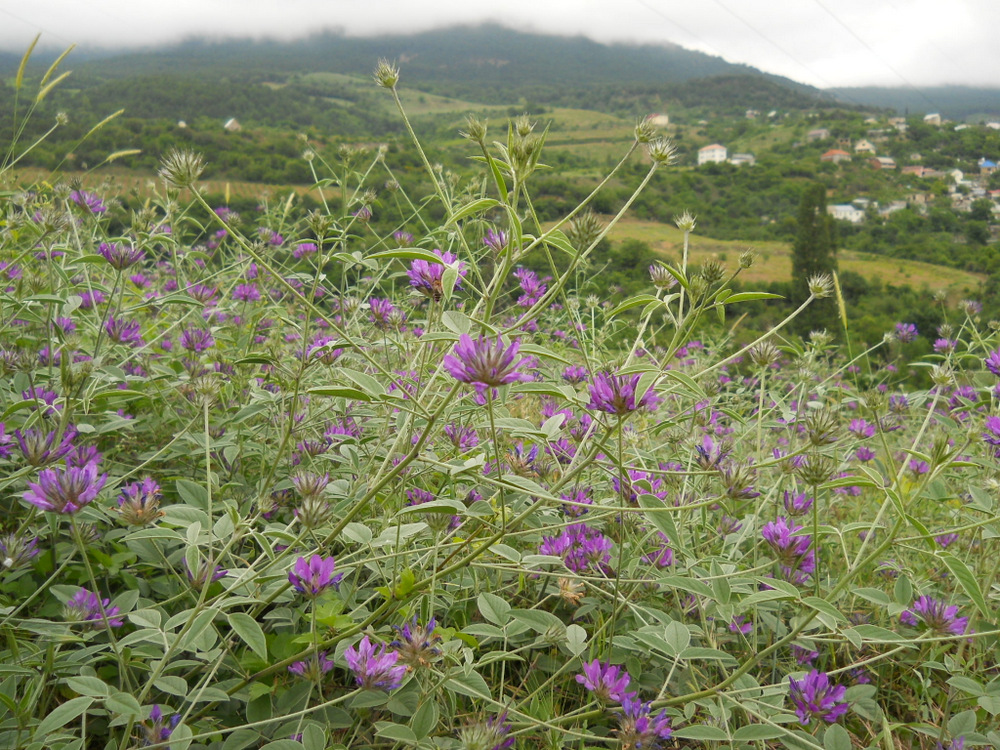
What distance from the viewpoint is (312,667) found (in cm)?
106

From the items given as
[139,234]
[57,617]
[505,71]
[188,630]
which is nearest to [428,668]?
[188,630]

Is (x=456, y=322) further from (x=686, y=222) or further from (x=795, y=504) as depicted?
(x=795, y=504)

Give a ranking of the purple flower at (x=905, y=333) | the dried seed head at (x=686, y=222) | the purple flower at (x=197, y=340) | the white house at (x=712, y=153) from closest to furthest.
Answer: the dried seed head at (x=686, y=222) → the purple flower at (x=197, y=340) → the purple flower at (x=905, y=333) → the white house at (x=712, y=153)

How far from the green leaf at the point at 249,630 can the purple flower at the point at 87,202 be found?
1962mm

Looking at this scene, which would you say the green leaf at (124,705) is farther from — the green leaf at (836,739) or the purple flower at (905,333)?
the purple flower at (905,333)

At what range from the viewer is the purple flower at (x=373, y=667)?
1047mm

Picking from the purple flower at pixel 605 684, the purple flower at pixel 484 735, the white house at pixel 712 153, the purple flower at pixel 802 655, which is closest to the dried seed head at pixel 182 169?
the purple flower at pixel 484 735

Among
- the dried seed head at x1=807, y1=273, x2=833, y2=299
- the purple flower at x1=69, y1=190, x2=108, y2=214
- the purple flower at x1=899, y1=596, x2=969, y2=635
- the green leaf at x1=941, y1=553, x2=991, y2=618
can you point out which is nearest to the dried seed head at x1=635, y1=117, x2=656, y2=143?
the dried seed head at x1=807, y1=273, x2=833, y2=299

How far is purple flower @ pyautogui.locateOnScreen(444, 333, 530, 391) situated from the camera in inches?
33.2

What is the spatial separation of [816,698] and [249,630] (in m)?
1.10

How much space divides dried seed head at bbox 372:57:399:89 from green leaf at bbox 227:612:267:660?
1119mm

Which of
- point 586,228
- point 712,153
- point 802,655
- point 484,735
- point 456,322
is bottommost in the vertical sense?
point 802,655

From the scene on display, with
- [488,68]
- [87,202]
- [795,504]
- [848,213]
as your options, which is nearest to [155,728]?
[795,504]

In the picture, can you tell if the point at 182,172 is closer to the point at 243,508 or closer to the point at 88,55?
the point at 243,508
